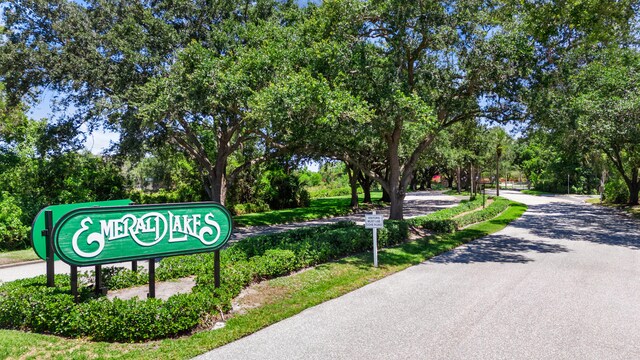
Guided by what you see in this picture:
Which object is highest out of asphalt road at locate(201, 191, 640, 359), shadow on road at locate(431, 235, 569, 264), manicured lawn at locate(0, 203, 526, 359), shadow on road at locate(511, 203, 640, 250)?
manicured lawn at locate(0, 203, 526, 359)

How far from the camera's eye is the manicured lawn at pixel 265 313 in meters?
4.67

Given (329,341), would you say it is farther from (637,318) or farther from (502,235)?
(502,235)

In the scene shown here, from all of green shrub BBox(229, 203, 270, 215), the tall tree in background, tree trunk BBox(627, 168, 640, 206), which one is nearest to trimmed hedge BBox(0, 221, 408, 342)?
the tall tree in background

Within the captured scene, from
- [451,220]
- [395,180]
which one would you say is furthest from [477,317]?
[451,220]

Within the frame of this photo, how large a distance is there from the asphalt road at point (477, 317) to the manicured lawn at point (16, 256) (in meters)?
10.3

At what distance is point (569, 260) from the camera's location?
10281 millimetres

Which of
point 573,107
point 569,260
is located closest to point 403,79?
point 573,107

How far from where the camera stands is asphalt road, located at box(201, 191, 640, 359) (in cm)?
481

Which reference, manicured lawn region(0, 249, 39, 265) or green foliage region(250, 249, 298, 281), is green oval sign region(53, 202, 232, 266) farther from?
manicured lawn region(0, 249, 39, 265)

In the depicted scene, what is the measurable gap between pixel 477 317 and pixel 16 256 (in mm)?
13465

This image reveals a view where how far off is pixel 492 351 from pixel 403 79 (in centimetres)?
896

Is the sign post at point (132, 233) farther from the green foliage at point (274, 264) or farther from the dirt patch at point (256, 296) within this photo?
the green foliage at point (274, 264)

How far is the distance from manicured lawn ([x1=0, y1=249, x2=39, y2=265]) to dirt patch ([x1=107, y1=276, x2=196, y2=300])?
680 centimetres

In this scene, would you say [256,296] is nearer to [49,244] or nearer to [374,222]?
[49,244]
